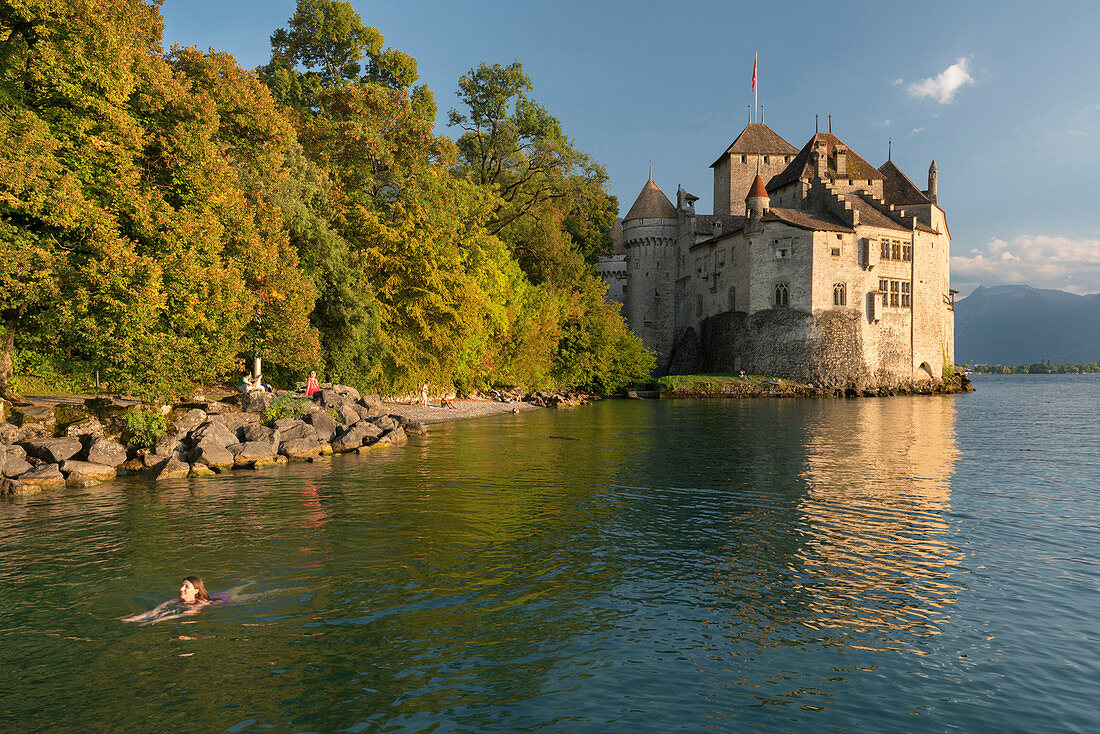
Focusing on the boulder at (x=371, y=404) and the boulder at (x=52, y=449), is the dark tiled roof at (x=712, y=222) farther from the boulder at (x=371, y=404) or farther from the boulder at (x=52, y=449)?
the boulder at (x=52, y=449)

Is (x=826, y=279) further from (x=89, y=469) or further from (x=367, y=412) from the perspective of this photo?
(x=89, y=469)

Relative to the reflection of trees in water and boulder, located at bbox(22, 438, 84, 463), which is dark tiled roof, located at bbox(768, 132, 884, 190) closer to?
the reflection of trees in water

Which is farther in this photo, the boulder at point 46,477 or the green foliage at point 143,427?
the green foliage at point 143,427

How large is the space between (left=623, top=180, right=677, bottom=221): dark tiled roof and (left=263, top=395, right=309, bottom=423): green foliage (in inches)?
2648

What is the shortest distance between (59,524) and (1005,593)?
→ 67.4 feet

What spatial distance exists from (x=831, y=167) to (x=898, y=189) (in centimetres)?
876

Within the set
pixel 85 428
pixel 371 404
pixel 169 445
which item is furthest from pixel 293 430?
pixel 371 404

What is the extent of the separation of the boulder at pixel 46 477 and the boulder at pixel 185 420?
4.59 m

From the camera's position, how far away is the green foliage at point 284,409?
28678 mm

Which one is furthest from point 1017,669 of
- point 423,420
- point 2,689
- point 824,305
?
point 824,305

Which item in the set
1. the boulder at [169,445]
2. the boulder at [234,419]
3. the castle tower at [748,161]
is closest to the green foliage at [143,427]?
the boulder at [169,445]

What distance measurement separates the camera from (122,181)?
78.5 ft

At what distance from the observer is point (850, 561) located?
12914 mm

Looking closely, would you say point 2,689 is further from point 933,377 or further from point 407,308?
point 933,377
